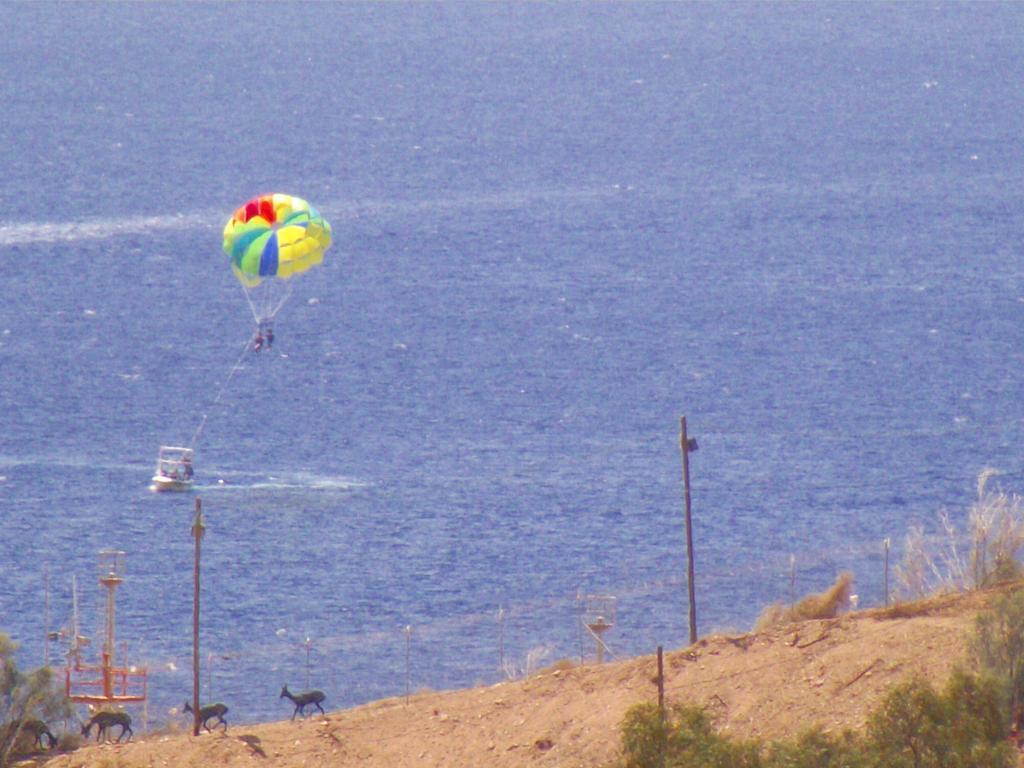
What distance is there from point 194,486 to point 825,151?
283 ft

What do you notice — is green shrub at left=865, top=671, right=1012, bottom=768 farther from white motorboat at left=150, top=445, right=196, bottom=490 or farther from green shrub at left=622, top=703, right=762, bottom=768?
white motorboat at left=150, top=445, right=196, bottom=490

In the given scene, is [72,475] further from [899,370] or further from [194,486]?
[899,370]

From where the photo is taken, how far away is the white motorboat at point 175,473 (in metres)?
78.4

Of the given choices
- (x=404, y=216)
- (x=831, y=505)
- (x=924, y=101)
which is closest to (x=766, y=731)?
(x=831, y=505)

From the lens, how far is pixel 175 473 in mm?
79062

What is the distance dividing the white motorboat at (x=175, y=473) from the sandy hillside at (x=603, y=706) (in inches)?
1716

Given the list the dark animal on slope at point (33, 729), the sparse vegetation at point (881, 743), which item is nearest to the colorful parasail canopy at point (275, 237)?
the dark animal on slope at point (33, 729)

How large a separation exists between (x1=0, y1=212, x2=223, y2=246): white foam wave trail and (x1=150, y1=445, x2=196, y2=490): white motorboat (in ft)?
141

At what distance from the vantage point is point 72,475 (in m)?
79.4

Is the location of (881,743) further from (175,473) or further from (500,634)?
(175,473)

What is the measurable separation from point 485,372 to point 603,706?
62.4 meters

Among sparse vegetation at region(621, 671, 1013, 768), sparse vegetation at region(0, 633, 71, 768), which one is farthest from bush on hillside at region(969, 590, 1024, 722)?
sparse vegetation at region(0, 633, 71, 768)

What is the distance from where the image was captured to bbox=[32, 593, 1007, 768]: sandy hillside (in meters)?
32.2

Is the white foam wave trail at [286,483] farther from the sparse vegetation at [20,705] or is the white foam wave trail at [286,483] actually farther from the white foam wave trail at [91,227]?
the white foam wave trail at [91,227]
